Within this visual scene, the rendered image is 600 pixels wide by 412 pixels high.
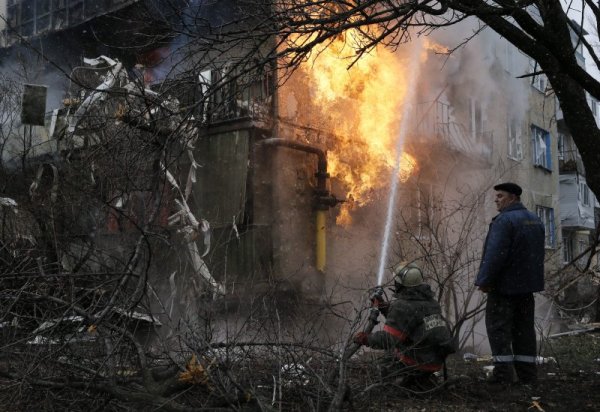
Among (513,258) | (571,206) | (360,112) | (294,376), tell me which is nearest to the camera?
(294,376)

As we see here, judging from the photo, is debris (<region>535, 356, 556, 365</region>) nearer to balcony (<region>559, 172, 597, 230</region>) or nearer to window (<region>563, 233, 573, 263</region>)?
balcony (<region>559, 172, 597, 230</region>)

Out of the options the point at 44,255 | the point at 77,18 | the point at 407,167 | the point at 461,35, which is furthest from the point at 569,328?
the point at 77,18

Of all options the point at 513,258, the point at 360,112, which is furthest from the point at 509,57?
the point at 513,258

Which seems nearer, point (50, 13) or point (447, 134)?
point (447, 134)

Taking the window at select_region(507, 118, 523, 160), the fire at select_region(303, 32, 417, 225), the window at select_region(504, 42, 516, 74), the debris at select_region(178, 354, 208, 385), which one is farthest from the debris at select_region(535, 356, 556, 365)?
the window at select_region(507, 118, 523, 160)

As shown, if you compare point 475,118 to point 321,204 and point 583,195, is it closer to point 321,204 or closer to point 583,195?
point 321,204

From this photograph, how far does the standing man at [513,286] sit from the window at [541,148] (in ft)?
55.7

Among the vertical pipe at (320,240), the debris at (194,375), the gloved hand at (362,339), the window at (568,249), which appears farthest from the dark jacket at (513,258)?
the window at (568,249)

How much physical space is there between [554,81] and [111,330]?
415 centimetres

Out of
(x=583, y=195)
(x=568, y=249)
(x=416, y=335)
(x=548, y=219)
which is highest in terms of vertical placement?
(x=583, y=195)

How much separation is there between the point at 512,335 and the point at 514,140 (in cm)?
1563

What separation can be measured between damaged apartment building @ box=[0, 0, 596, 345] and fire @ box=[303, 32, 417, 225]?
0.58 ft

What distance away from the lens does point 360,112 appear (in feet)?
40.4

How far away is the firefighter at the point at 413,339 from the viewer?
4.62 m
